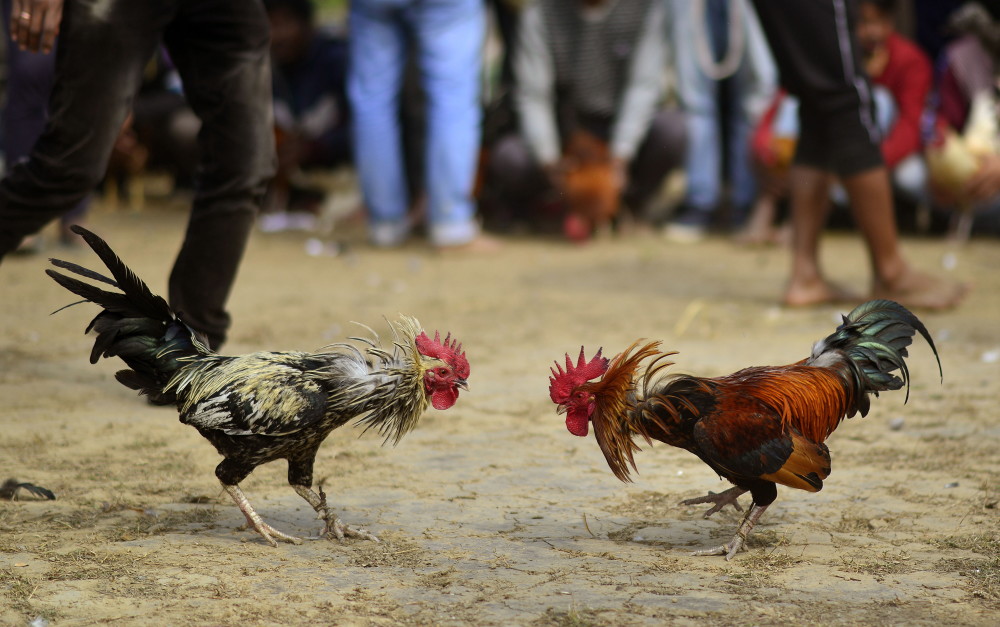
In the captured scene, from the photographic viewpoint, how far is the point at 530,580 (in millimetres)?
2883

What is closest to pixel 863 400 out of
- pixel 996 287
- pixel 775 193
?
pixel 996 287

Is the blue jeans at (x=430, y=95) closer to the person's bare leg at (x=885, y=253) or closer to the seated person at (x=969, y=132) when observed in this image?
the person's bare leg at (x=885, y=253)

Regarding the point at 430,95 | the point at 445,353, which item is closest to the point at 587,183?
the point at 430,95

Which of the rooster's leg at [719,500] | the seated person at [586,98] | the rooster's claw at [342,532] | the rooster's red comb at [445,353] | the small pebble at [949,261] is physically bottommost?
the rooster's leg at [719,500]

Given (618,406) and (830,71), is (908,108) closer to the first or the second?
(830,71)

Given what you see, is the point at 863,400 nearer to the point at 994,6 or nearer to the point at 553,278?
the point at 553,278

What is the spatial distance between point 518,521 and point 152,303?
48.7 inches

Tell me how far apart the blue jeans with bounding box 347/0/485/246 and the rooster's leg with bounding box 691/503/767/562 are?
5.06 meters

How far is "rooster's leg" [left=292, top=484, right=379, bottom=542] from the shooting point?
125 inches

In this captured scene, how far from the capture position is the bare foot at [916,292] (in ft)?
19.2

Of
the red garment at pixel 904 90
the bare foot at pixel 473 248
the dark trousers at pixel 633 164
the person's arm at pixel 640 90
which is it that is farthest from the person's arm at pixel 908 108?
→ the bare foot at pixel 473 248

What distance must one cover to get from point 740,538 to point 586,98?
6.09 meters

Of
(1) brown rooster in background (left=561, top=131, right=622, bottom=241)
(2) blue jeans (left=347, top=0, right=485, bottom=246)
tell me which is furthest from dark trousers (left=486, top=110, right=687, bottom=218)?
(2) blue jeans (left=347, top=0, right=485, bottom=246)

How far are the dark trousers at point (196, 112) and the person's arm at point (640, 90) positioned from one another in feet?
15.8
